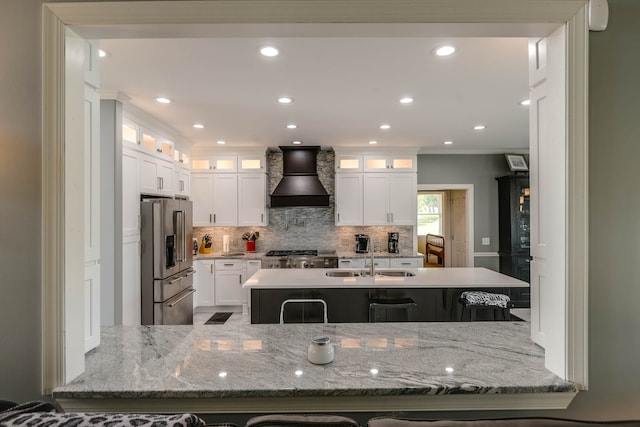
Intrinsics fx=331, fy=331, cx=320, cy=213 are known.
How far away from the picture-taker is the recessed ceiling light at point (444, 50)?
210cm

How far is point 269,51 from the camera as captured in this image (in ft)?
6.96

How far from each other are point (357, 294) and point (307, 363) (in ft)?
6.17

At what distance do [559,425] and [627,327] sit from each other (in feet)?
1.84

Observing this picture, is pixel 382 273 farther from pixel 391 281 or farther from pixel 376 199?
pixel 376 199

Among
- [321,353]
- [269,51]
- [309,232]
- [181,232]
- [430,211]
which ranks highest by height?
[269,51]

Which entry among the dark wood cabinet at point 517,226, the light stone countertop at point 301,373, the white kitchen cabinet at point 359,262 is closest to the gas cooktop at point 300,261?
the white kitchen cabinet at point 359,262

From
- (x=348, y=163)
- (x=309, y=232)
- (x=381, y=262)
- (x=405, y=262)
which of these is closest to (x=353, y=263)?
(x=381, y=262)

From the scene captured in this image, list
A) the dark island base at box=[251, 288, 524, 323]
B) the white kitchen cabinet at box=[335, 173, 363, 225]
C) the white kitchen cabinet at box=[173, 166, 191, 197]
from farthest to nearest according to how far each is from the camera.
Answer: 1. the white kitchen cabinet at box=[335, 173, 363, 225]
2. the white kitchen cabinet at box=[173, 166, 191, 197]
3. the dark island base at box=[251, 288, 524, 323]

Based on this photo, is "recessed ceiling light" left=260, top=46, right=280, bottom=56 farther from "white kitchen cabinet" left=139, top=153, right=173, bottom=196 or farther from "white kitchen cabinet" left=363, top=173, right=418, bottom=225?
"white kitchen cabinet" left=363, top=173, right=418, bottom=225

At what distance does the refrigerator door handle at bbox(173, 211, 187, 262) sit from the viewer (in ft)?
12.6

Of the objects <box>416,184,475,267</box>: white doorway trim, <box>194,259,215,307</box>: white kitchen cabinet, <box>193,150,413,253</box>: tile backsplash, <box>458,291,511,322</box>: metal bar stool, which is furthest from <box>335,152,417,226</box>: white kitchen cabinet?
<box>458,291,511,322</box>: metal bar stool

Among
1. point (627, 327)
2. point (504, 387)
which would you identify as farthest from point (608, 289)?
point (504, 387)

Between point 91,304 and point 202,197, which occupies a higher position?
point 202,197

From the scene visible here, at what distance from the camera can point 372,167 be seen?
5465 millimetres
